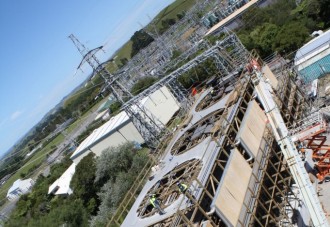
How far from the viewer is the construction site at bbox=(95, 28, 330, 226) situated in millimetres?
17125

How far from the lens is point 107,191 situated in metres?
41.1

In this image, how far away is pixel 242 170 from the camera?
19.7 metres

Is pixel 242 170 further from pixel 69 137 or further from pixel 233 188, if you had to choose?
pixel 69 137

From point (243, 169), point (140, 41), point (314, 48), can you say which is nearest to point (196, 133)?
point (243, 169)

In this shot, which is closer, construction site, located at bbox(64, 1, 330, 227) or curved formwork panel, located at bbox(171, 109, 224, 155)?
construction site, located at bbox(64, 1, 330, 227)

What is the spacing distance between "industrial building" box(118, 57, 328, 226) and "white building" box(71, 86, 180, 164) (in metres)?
28.4

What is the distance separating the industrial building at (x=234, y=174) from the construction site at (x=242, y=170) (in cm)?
5

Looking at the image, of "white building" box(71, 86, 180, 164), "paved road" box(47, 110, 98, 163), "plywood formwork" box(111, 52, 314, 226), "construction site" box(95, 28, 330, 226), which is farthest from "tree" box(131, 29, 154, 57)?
"plywood formwork" box(111, 52, 314, 226)

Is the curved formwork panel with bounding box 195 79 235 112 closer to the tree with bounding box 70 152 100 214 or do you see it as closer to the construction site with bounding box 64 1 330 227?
the construction site with bounding box 64 1 330 227

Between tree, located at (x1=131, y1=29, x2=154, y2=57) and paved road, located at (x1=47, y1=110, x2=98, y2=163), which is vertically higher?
tree, located at (x1=131, y1=29, x2=154, y2=57)

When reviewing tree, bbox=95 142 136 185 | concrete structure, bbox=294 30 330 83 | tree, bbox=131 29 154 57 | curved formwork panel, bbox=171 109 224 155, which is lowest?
concrete structure, bbox=294 30 330 83

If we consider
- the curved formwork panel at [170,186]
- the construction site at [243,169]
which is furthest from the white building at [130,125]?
the curved formwork panel at [170,186]

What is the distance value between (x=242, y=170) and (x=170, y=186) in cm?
457

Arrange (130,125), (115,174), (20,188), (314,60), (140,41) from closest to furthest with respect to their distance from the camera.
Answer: (314,60) → (115,174) → (130,125) → (20,188) → (140,41)
